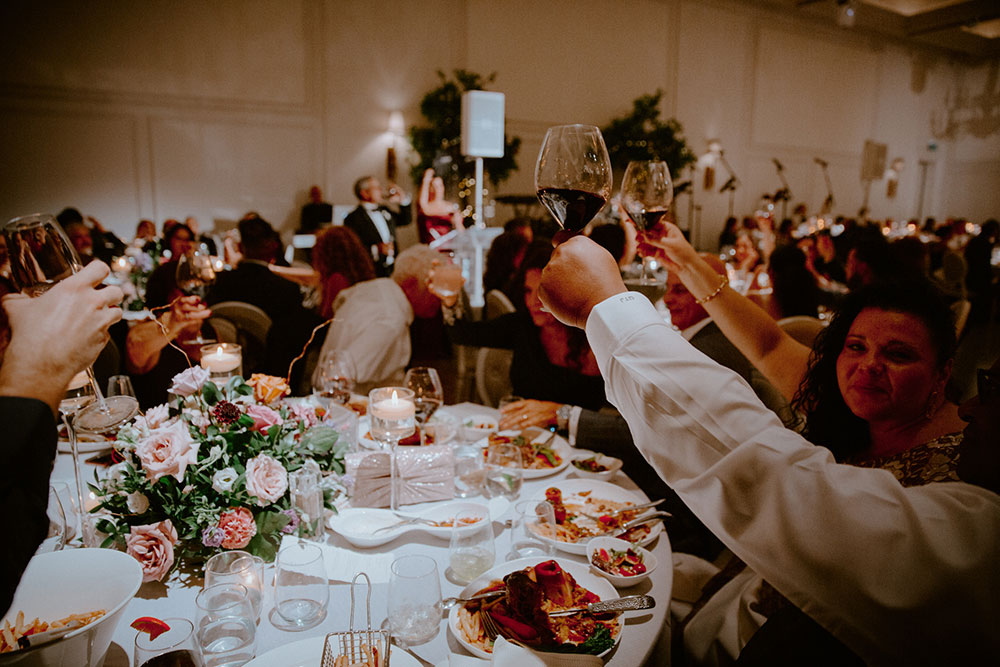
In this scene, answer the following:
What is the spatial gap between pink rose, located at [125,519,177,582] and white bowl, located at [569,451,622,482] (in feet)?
3.47

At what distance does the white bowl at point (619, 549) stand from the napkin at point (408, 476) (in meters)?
0.42

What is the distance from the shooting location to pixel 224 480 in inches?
47.4

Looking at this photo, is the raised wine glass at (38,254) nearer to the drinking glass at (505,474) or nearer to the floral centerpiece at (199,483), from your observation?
the floral centerpiece at (199,483)

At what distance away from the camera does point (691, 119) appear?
11109 mm

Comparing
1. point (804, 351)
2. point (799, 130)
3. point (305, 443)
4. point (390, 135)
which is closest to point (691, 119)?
point (799, 130)

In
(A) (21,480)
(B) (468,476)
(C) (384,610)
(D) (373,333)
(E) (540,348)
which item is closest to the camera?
(A) (21,480)

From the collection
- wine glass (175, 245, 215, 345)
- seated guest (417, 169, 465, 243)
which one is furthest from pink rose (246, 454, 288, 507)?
seated guest (417, 169, 465, 243)

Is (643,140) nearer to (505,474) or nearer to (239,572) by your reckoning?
Result: (505,474)

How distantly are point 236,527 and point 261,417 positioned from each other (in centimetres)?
24

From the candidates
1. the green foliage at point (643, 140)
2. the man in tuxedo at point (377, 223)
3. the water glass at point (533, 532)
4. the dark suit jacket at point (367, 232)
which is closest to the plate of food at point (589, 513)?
the water glass at point (533, 532)

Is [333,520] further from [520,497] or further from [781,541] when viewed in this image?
[781,541]

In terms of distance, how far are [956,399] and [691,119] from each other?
10725 millimetres

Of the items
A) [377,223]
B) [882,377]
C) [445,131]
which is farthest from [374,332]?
[445,131]

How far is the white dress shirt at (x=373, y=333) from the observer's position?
9.41ft
